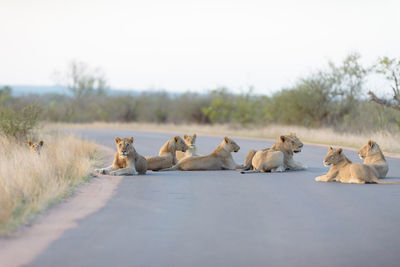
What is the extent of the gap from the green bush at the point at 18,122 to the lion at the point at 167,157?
24.4ft

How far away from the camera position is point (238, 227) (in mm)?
8820

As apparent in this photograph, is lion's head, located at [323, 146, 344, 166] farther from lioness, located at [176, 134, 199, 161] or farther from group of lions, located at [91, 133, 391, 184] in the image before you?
lioness, located at [176, 134, 199, 161]

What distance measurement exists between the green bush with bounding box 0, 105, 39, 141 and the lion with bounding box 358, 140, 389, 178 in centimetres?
1261

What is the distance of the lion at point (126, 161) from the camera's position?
15055mm

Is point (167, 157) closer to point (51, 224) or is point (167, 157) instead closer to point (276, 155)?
point (276, 155)

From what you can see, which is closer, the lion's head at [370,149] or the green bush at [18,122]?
the lion's head at [370,149]

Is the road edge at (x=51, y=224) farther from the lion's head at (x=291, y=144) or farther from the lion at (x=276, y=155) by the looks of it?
the lion's head at (x=291, y=144)

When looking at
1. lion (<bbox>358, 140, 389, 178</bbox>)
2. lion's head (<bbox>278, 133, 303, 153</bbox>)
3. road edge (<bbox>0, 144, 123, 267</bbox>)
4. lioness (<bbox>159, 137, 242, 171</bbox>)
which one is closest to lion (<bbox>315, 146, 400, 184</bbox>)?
lion (<bbox>358, 140, 389, 178</bbox>)

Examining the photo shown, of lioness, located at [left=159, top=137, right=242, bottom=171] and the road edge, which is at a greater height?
lioness, located at [left=159, top=137, right=242, bottom=171]

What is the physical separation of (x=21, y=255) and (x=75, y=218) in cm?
240

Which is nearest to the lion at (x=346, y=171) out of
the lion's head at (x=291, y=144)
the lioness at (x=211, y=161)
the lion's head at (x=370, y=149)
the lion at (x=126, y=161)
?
the lion's head at (x=370, y=149)

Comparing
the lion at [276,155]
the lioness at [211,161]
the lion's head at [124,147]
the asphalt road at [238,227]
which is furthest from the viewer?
the lioness at [211,161]

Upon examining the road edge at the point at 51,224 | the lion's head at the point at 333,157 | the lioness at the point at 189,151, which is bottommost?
the road edge at the point at 51,224

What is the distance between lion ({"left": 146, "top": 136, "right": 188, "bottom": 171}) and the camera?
16922 mm
